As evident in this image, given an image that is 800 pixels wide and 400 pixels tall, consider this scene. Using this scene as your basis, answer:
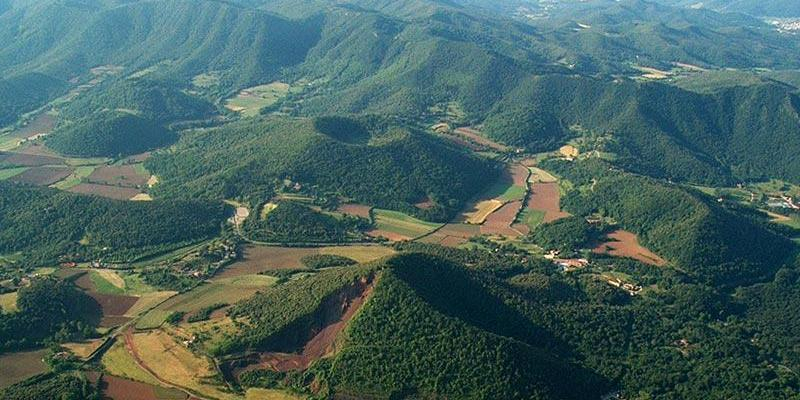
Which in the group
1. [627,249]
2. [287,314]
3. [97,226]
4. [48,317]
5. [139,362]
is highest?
[287,314]

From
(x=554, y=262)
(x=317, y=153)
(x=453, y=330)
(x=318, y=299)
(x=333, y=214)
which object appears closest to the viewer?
(x=453, y=330)

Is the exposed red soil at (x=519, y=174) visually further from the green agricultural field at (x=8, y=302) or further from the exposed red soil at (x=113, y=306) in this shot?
the green agricultural field at (x=8, y=302)

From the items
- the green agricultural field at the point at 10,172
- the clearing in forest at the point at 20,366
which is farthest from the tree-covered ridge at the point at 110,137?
the clearing in forest at the point at 20,366

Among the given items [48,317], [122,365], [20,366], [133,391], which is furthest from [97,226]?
[133,391]

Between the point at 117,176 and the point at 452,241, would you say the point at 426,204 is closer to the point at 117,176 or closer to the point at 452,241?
the point at 452,241

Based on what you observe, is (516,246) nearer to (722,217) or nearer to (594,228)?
(594,228)

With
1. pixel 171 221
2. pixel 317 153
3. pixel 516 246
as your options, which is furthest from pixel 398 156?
pixel 171 221
